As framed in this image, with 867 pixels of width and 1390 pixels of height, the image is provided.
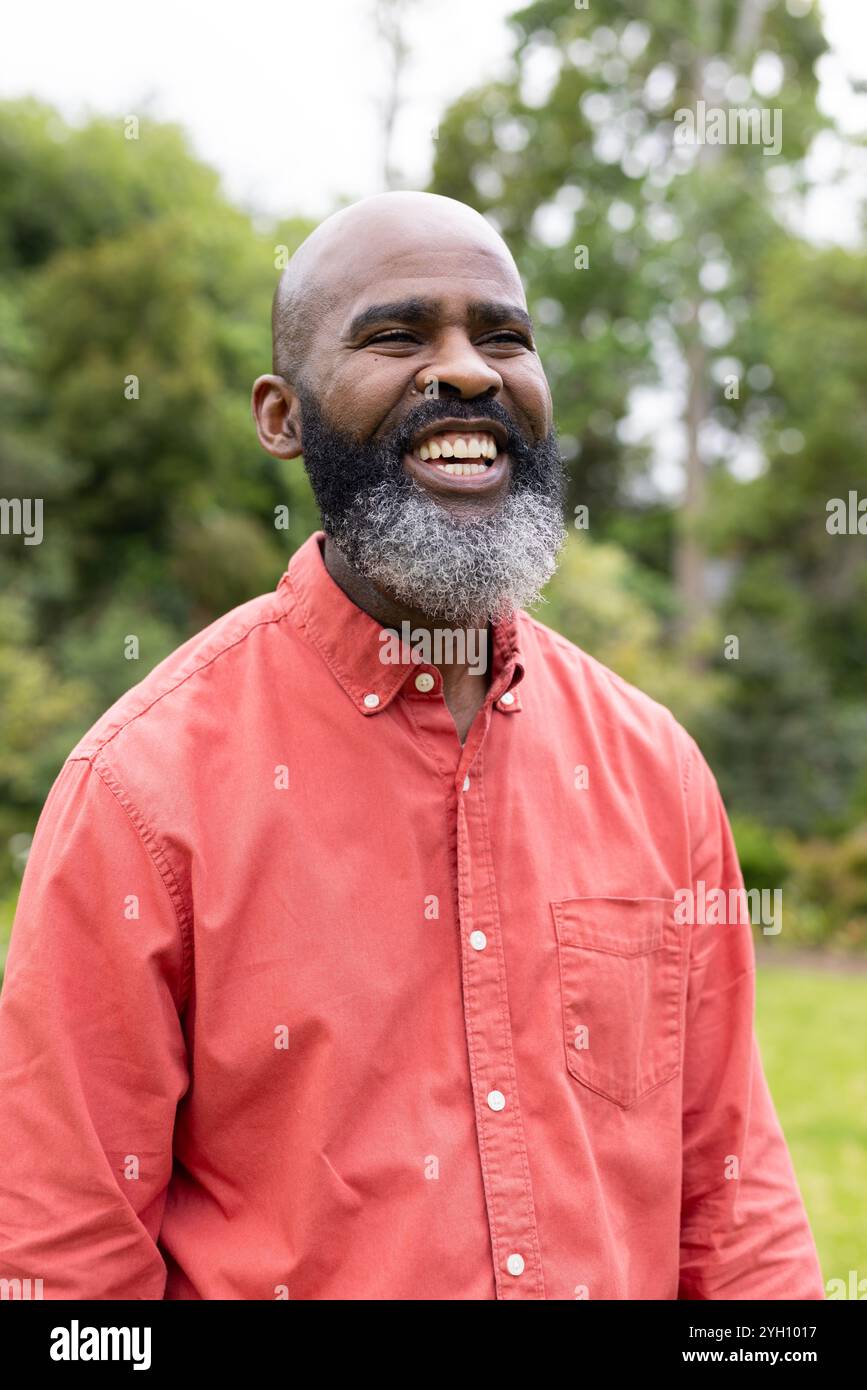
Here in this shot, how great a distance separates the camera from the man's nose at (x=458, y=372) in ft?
5.80

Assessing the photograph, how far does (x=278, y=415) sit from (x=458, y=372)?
1.14ft

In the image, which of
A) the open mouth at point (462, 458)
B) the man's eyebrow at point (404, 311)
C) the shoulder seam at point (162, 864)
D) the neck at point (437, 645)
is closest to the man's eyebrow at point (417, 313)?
the man's eyebrow at point (404, 311)

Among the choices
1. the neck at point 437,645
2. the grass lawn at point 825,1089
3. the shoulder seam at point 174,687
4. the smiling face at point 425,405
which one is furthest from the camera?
the grass lawn at point 825,1089

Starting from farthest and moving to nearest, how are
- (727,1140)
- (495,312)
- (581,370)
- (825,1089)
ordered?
(581,370) < (825,1089) < (727,1140) < (495,312)

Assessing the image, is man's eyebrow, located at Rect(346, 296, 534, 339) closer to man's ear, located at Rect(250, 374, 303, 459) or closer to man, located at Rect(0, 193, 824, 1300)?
man, located at Rect(0, 193, 824, 1300)

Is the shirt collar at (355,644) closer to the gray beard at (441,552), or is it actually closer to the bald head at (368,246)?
the gray beard at (441,552)

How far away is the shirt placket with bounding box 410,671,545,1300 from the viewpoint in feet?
5.41

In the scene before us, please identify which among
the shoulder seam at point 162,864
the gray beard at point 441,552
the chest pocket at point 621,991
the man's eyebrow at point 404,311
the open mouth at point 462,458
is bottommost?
the chest pocket at point 621,991

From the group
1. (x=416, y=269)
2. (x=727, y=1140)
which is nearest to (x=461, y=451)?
(x=416, y=269)

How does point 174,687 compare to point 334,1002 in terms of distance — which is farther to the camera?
point 174,687

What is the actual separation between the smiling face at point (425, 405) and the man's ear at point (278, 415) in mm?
66

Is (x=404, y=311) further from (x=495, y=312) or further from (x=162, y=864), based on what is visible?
(x=162, y=864)

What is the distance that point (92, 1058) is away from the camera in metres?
1.61
